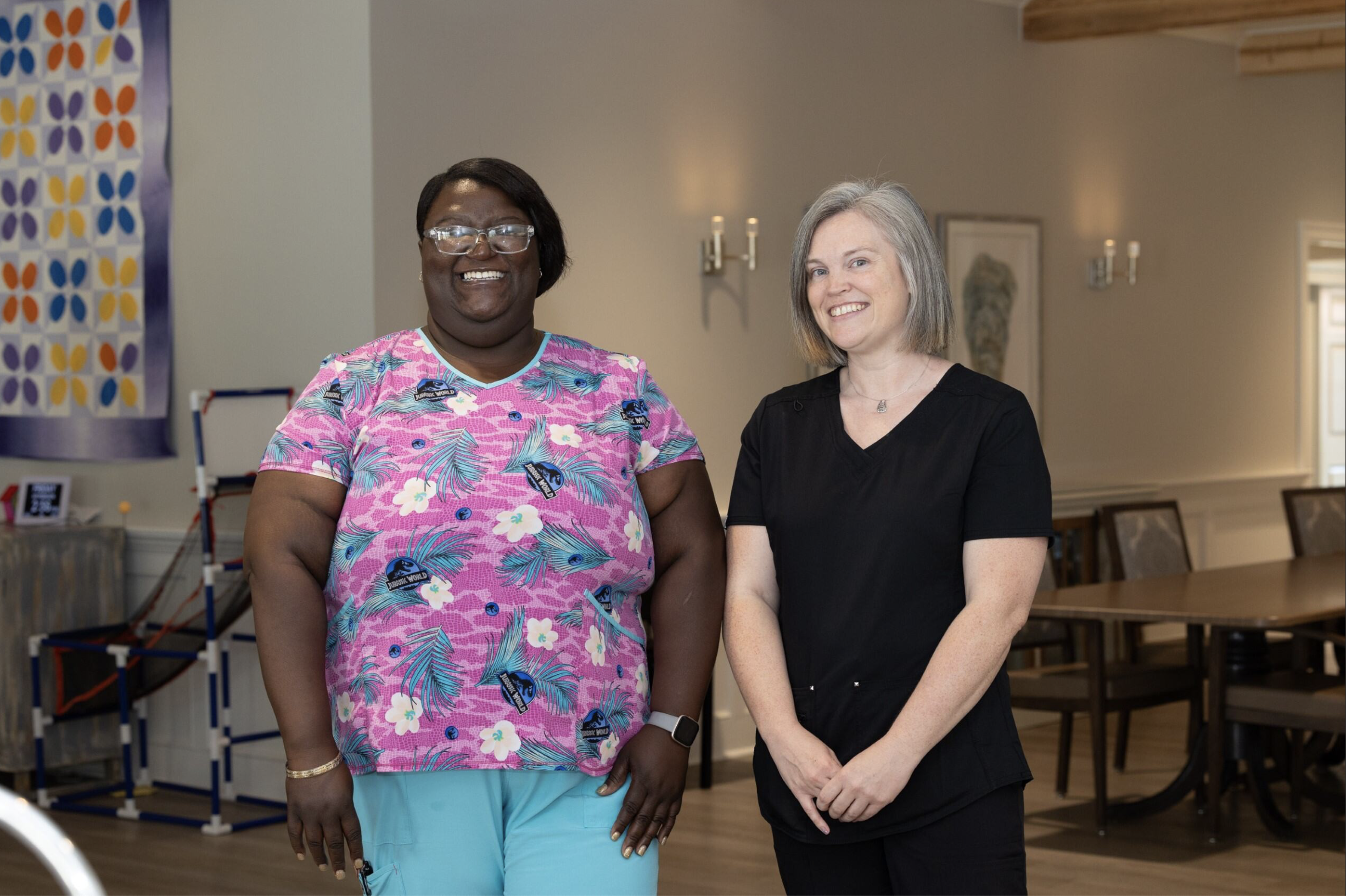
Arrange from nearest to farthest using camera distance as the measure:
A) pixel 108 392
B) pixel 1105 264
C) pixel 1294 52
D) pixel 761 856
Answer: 1. pixel 761 856
2. pixel 108 392
3. pixel 1105 264
4. pixel 1294 52

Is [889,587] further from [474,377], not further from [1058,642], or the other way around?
[1058,642]

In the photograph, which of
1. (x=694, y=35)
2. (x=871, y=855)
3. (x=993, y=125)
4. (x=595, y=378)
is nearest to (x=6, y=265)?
(x=694, y=35)

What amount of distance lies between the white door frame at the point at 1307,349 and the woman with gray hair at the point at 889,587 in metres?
7.32

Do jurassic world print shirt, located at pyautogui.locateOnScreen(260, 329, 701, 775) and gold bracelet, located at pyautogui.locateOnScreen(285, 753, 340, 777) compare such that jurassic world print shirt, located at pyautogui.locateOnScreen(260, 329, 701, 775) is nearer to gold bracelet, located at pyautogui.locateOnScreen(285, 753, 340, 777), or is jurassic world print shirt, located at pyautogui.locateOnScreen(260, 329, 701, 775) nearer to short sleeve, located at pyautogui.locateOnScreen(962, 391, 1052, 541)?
gold bracelet, located at pyautogui.locateOnScreen(285, 753, 340, 777)

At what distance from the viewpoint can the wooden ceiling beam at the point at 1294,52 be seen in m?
8.00

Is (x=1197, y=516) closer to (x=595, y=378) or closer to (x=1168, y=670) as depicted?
(x=1168, y=670)

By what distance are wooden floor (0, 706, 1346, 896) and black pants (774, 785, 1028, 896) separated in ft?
7.71

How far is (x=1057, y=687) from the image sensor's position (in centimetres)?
514

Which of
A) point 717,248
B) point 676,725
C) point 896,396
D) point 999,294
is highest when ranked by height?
point 717,248

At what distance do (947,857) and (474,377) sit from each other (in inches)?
33.7

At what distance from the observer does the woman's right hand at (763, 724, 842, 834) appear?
201cm

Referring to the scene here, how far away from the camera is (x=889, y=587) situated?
2.01 metres

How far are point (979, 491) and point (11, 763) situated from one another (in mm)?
4496

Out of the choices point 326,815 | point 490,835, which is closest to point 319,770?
point 326,815
